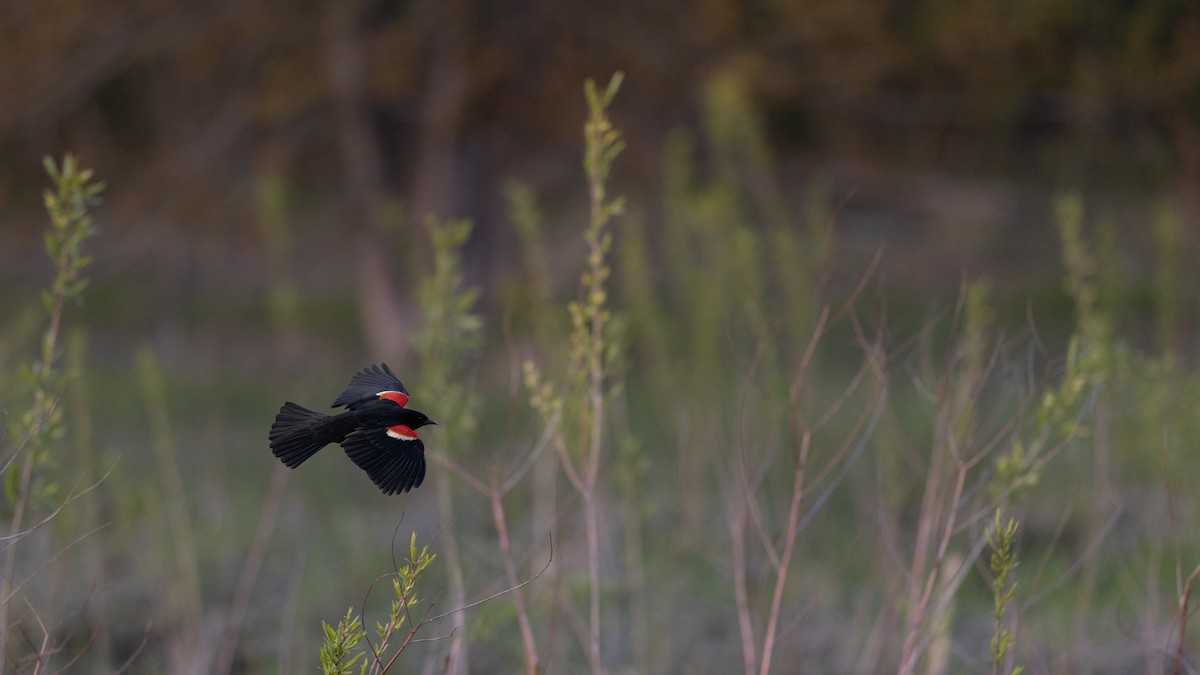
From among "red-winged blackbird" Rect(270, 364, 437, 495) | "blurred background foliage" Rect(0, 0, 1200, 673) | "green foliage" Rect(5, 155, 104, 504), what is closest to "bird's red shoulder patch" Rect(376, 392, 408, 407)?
"red-winged blackbird" Rect(270, 364, 437, 495)

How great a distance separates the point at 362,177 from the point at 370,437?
273 inches

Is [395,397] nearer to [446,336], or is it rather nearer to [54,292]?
[54,292]

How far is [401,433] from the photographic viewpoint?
0.89m

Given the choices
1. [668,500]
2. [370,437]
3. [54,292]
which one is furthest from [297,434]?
[668,500]

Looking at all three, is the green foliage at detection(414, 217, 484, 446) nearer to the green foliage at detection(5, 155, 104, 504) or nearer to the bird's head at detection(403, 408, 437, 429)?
the green foliage at detection(5, 155, 104, 504)

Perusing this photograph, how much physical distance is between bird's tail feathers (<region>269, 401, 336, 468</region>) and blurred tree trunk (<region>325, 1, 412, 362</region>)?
5.58 metres

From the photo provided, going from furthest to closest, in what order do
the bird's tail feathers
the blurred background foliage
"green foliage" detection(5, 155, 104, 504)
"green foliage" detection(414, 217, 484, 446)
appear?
the blurred background foliage, "green foliage" detection(414, 217, 484, 446), "green foliage" detection(5, 155, 104, 504), the bird's tail feathers

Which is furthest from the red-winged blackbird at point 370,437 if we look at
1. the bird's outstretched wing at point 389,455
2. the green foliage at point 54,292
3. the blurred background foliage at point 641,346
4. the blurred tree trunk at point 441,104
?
the blurred tree trunk at point 441,104

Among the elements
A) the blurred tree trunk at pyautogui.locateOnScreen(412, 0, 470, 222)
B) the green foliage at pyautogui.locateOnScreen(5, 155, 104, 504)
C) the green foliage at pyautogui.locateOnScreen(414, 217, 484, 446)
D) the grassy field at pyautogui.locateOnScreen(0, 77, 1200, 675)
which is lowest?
the grassy field at pyautogui.locateOnScreen(0, 77, 1200, 675)

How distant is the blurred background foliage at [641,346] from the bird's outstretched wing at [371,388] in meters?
0.12

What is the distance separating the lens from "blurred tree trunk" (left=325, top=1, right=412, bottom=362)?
681cm

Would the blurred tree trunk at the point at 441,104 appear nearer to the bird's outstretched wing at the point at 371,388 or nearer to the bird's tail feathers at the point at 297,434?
the bird's outstretched wing at the point at 371,388

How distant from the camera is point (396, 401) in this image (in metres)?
0.92

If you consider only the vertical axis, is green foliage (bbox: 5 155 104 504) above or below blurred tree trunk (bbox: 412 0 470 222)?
below
